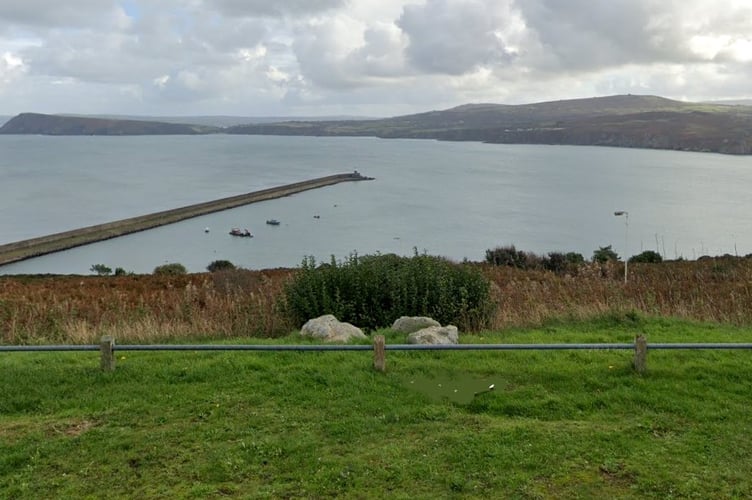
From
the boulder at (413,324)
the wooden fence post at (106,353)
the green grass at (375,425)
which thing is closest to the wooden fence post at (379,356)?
the green grass at (375,425)

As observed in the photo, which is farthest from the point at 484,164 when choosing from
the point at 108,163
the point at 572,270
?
the point at 572,270

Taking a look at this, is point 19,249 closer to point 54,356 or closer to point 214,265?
point 214,265

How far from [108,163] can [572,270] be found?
140m

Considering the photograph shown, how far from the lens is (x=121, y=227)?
2648 inches

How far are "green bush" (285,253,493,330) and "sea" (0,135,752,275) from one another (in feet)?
25.8

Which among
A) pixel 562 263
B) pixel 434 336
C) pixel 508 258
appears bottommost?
pixel 508 258

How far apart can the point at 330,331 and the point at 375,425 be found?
9.86ft

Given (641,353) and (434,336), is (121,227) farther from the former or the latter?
(641,353)

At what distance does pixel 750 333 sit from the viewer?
9.23 meters

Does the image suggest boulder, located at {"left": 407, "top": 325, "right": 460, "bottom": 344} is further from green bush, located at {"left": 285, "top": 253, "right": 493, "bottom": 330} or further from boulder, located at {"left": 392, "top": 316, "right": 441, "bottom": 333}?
green bush, located at {"left": 285, "top": 253, "right": 493, "bottom": 330}

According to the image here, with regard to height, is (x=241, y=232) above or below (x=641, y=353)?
below

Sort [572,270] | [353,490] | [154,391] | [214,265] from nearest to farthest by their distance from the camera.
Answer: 1. [353,490]
2. [154,391]
3. [572,270]
4. [214,265]

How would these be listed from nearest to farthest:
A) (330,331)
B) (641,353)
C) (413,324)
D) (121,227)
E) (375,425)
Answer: (375,425) → (641,353) → (330,331) → (413,324) → (121,227)

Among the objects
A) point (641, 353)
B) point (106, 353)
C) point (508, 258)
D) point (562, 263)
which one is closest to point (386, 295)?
point (641, 353)
